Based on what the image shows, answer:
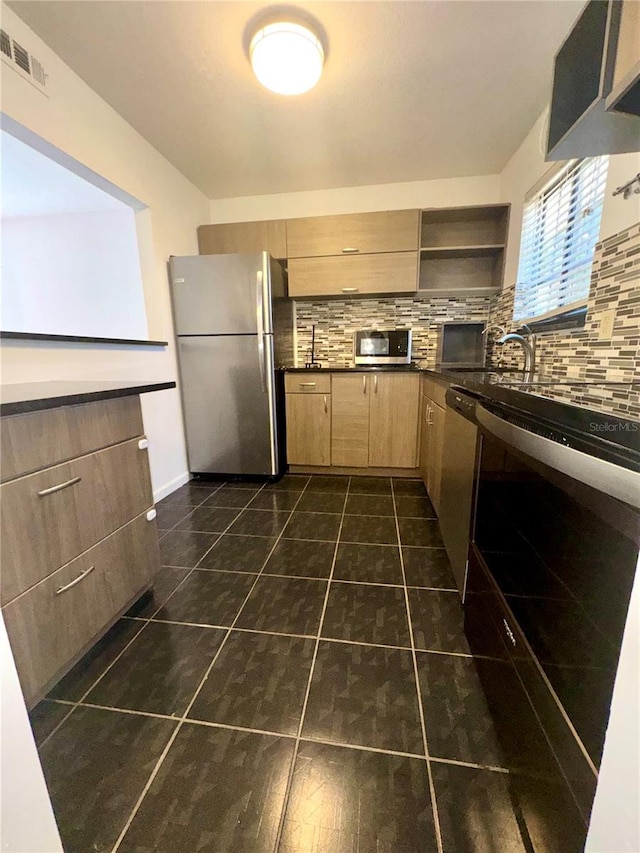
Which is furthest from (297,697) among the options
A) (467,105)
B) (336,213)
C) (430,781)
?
(336,213)

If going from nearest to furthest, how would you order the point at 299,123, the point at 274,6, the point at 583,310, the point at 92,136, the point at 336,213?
the point at 274,6
the point at 583,310
the point at 92,136
the point at 299,123
the point at 336,213

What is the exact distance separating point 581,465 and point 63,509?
126 centimetres

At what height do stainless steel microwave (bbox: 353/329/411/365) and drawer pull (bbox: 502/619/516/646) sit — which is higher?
Result: stainless steel microwave (bbox: 353/329/411/365)

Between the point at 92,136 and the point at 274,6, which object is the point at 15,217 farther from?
the point at 274,6

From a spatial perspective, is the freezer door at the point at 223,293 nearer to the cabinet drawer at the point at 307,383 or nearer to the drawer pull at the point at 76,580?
the cabinet drawer at the point at 307,383

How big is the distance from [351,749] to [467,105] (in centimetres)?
297

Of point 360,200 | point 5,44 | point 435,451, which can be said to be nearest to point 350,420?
point 435,451

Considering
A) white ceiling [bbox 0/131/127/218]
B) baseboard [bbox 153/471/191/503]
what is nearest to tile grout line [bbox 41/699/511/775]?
baseboard [bbox 153/471/191/503]

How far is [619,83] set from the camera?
679mm

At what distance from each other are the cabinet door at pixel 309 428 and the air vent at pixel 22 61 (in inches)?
82.1

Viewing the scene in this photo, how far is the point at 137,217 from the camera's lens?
7.59 feet

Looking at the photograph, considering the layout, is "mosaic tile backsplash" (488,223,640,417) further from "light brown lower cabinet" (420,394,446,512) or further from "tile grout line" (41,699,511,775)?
"tile grout line" (41,699,511,775)

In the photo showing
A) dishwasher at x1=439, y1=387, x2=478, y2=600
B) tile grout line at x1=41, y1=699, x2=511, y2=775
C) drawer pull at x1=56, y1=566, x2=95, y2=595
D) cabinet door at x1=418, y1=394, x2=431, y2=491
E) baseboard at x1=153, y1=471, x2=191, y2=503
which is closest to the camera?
tile grout line at x1=41, y1=699, x2=511, y2=775

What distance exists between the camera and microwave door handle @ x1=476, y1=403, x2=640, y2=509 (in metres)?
0.40
